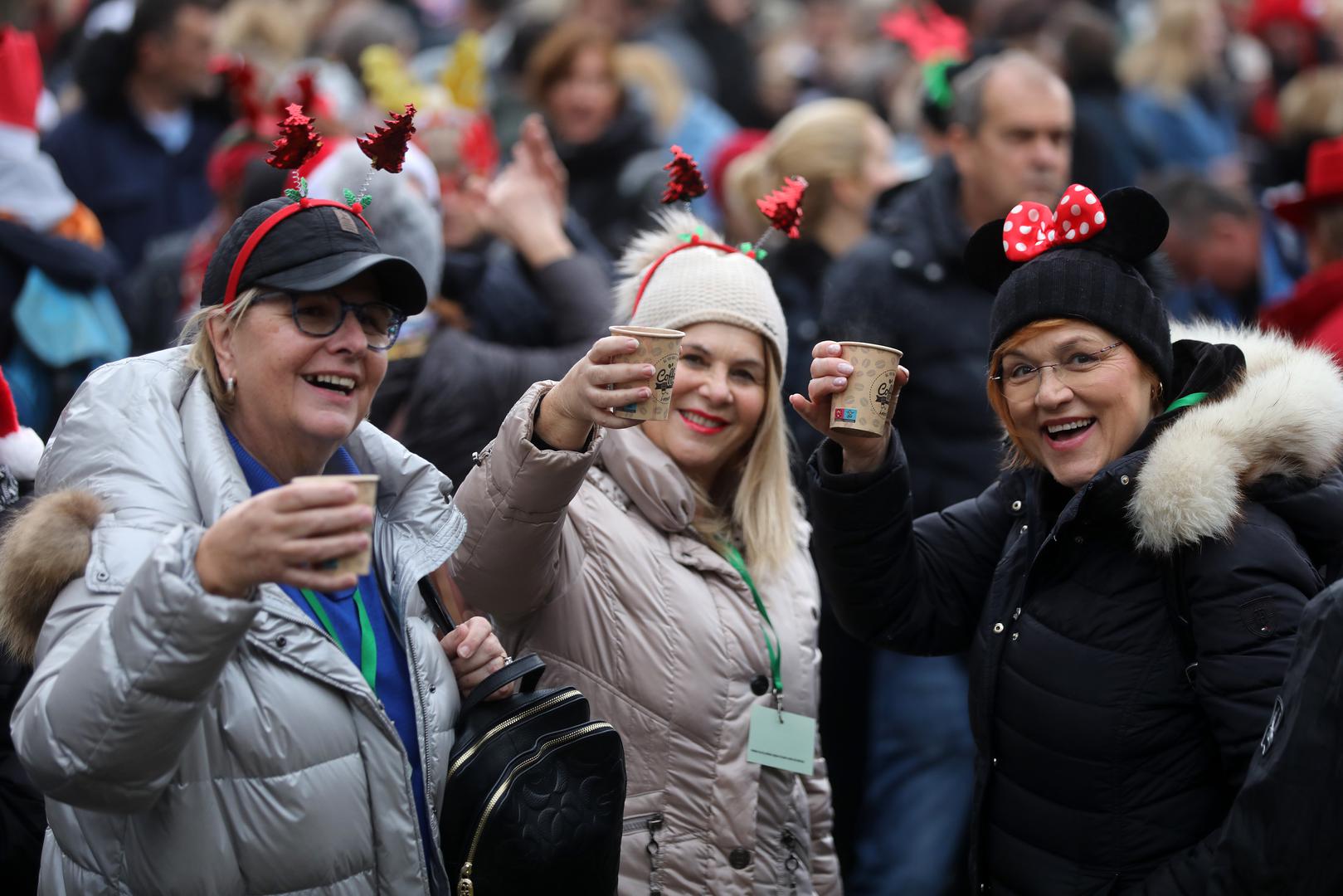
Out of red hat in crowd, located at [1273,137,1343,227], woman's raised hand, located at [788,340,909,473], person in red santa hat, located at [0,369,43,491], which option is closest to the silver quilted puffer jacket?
person in red santa hat, located at [0,369,43,491]

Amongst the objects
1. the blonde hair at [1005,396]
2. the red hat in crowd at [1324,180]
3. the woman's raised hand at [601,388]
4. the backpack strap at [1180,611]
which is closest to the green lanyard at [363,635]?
the woman's raised hand at [601,388]

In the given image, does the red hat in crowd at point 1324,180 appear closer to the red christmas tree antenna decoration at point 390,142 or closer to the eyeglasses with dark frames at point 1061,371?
the eyeglasses with dark frames at point 1061,371

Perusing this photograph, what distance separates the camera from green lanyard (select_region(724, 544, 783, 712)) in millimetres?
3531

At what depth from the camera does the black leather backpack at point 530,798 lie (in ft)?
9.10

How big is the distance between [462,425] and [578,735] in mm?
1841

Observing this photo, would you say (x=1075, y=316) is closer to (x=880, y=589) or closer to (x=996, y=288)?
(x=996, y=288)

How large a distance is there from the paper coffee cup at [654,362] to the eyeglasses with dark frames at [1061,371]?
78 centimetres

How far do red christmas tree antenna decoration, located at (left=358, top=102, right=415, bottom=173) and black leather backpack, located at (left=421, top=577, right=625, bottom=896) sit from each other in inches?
41.9

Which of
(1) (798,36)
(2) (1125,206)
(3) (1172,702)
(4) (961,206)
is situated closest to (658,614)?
(3) (1172,702)

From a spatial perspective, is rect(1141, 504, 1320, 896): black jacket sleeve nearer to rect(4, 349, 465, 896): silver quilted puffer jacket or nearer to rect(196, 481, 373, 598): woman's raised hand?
rect(4, 349, 465, 896): silver quilted puffer jacket

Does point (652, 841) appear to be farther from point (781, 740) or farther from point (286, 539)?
point (286, 539)

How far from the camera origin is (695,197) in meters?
3.87

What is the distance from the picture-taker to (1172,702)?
2.88 meters

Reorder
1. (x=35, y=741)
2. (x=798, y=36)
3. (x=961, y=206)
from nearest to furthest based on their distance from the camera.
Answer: (x=35, y=741), (x=961, y=206), (x=798, y=36)
